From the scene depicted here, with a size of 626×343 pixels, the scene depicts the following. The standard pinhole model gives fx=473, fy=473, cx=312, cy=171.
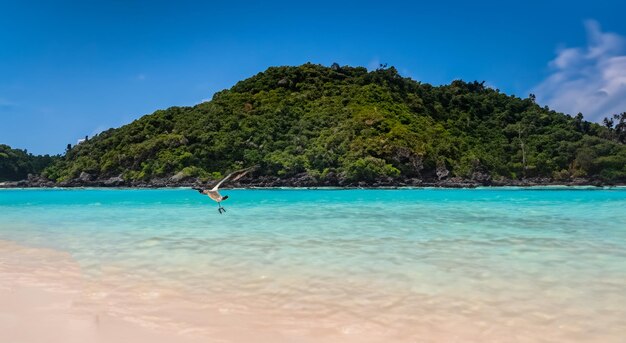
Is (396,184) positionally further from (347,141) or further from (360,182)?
(347,141)

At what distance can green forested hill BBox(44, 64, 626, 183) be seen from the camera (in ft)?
266

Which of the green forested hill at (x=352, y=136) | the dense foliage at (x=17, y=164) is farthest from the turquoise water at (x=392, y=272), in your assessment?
the dense foliage at (x=17, y=164)

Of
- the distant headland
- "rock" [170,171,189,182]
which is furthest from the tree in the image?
"rock" [170,171,189,182]

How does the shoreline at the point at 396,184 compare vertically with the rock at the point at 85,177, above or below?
below

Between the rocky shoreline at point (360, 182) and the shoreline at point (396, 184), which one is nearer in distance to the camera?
the shoreline at point (396, 184)

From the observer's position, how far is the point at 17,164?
116m

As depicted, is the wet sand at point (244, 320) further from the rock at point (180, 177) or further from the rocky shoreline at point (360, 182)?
the rock at point (180, 177)

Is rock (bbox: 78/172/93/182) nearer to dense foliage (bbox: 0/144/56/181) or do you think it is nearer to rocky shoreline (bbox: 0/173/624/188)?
rocky shoreline (bbox: 0/173/624/188)

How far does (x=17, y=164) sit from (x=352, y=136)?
279 ft

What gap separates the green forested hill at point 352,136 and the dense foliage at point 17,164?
14984 millimetres

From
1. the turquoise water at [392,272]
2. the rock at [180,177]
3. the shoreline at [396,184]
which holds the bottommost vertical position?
the turquoise water at [392,272]

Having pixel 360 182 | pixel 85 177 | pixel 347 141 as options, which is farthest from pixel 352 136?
pixel 85 177

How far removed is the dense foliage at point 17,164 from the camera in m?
114

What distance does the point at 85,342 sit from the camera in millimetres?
3934
